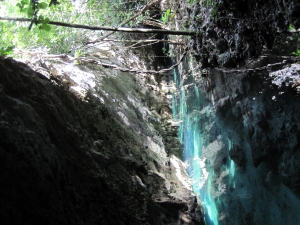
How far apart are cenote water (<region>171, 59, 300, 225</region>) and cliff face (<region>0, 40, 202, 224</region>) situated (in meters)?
0.53

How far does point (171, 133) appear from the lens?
811cm

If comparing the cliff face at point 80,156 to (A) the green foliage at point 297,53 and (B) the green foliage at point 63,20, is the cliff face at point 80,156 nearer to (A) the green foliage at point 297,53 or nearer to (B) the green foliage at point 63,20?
(B) the green foliage at point 63,20

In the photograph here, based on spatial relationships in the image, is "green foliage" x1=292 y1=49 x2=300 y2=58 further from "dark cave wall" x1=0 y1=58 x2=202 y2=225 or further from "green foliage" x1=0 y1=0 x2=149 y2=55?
"green foliage" x1=0 y1=0 x2=149 y2=55

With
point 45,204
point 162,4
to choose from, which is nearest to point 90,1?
point 162,4

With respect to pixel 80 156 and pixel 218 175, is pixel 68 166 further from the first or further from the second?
pixel 218 175

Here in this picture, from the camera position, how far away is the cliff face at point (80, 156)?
270cm

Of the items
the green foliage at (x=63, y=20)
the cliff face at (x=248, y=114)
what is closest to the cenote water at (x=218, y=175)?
the cliff face at (x=248, y=114)

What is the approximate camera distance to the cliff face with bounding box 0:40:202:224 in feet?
8.84

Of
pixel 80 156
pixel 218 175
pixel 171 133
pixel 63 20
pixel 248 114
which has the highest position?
pixel 63 20

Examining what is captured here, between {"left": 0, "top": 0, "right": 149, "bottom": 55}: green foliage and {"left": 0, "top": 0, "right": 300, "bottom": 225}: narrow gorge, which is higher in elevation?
{"left": 0, "top": 0, "right": 149, "bottom": 55}: green foliage

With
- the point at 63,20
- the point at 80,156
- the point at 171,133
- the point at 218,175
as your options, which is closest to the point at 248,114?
the point at 218,175

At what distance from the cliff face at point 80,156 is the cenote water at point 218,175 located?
525 mm

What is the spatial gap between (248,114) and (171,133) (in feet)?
9.69

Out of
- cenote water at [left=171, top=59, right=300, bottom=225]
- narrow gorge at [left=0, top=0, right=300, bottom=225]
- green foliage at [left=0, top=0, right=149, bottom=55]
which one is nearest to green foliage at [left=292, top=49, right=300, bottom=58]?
narrow gorge at [left=0, top=0, right=300, bottom=225]
